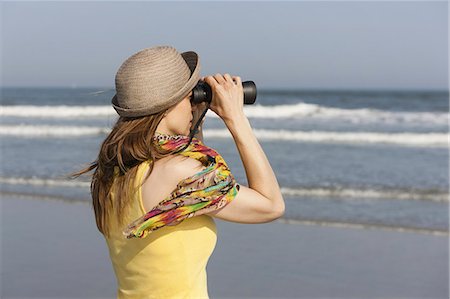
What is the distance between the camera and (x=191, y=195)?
4.95 feet

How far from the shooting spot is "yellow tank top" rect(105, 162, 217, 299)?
1.56m

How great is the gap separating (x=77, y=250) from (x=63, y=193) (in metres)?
2.64

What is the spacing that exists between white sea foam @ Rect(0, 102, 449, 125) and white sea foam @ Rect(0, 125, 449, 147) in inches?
110

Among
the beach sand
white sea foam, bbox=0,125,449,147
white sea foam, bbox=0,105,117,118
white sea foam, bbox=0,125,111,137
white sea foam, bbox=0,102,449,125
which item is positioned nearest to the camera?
the beach sand

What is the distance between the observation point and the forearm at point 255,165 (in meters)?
1.58

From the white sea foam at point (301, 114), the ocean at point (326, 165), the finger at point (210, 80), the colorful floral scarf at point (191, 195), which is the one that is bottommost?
the white sea foam at point (301, 114)

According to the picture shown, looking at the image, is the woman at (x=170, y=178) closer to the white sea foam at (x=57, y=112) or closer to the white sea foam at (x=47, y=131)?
the white sea foam at (x=47, y=131)

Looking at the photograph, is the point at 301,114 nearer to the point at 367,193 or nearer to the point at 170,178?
the point at 367,193

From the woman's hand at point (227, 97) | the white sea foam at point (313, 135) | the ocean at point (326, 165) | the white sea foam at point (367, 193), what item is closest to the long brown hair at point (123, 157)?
the woman's hand at point (227, 97)

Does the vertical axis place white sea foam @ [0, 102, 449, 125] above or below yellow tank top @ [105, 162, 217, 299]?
below

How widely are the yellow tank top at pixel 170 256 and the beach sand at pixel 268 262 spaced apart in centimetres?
307

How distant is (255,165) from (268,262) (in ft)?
12.3

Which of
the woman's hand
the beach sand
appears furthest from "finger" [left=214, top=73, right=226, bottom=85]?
the beach sand

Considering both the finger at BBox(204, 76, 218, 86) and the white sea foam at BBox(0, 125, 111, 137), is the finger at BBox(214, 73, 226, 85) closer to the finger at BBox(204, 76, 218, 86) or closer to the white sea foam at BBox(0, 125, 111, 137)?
the finger at BBox(204, 76, 218, 86)
